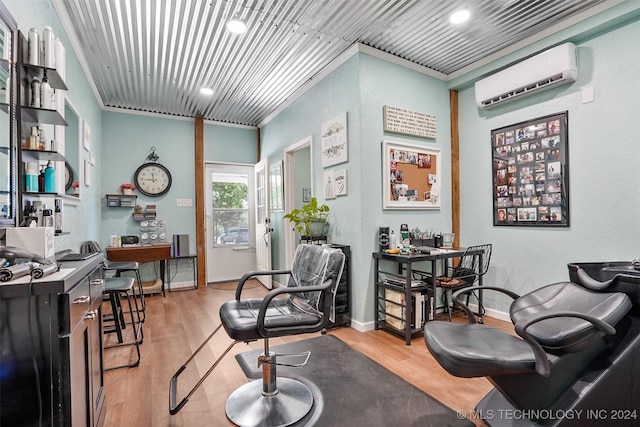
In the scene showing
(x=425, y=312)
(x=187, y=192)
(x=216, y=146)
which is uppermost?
(x=216, y=146)

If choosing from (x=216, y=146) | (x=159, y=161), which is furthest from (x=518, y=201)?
(x=159, y=161)

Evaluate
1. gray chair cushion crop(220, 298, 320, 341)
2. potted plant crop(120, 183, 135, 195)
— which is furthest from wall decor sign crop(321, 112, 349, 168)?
potted plant crop(120, 183, 135, 195)

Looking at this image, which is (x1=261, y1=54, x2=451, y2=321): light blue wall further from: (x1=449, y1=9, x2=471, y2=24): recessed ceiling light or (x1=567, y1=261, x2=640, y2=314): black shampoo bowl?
(x1=567, y1=261, x2=640, y2=314): black shampoo bowl

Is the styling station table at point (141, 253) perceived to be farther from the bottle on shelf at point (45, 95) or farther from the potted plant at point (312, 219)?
the bottle on shelf at point (45, 95)

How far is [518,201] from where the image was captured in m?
3.15

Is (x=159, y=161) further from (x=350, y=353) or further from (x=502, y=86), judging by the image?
(x=502, y=86)

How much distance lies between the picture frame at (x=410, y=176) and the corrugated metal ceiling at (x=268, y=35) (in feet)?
3.33

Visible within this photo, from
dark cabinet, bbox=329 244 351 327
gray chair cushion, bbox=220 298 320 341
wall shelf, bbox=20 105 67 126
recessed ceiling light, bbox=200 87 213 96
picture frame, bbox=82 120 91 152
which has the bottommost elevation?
dark cabinet, bbox=329 244 351 327

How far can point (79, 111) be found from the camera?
10.2 ft

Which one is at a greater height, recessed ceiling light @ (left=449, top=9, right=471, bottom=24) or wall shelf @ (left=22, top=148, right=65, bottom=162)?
recessed ceiling light @ (left=449, top=9, right=471, bottom=24)

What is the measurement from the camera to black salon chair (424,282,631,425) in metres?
1.33

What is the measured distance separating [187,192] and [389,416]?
4599mm

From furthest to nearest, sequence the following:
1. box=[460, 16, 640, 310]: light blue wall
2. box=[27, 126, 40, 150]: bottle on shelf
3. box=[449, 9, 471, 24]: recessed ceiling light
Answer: box=[449, 9, 471, 24]: recessed ceiling light, box=[460, 16, 640, 310]: light blue wall, box=[27, 126, 40, 150]: bottle on shelf

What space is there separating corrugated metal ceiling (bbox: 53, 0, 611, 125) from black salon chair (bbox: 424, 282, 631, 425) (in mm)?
2373
